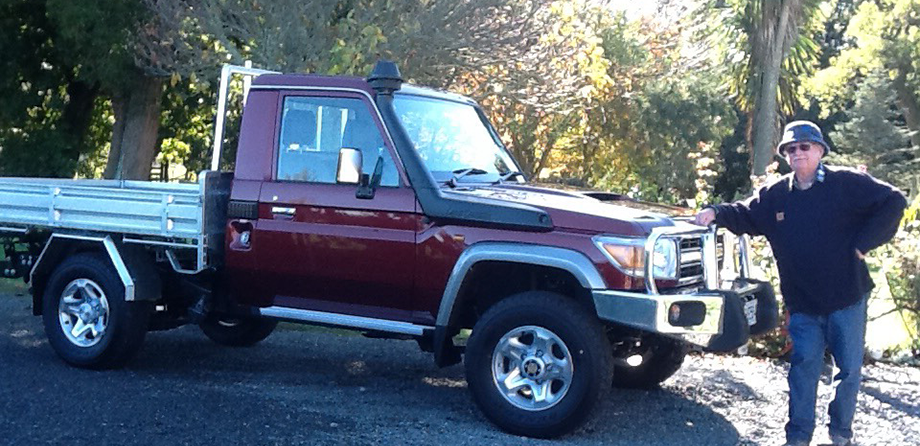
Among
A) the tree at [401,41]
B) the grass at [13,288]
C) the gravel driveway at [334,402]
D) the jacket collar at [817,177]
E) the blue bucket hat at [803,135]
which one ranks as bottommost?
the grass at [13,288]

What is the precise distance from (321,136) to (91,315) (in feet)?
7.72

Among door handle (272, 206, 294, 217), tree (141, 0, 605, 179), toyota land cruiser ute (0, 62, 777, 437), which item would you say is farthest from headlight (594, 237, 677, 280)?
tree (141, 0, 605, 179)

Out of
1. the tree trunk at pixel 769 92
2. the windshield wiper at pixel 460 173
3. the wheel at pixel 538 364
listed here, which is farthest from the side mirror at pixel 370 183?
the tree trunk at pixel 769 92

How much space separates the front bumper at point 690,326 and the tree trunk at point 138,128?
1406 centimetres

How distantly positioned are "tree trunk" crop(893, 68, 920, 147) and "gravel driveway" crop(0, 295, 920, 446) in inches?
1189

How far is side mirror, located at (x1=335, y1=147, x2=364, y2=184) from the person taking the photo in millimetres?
6594

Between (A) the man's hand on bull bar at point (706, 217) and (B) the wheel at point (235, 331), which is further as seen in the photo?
(B) the wheel at point (235, 331)

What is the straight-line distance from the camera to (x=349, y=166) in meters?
6.63

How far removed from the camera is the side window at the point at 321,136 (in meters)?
6.90

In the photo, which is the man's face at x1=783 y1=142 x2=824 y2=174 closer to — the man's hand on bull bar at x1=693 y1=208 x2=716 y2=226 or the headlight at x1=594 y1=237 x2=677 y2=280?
the man's hand on bull bar at x1=693 y1=208 x2=716 y2=226

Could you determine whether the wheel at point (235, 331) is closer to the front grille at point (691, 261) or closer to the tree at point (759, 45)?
the front grille at point (691, 261)

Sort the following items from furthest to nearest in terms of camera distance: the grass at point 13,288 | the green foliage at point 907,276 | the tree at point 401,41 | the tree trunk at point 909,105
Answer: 1. the tree trunk at point 909,105
2. the grass at point 13,288
3. the tree at point 401,41
4. the green foliage at point 907,276

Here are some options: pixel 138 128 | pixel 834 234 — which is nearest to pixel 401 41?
pixel 834 234

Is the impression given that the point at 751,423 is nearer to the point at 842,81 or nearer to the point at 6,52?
the point at 6,52
